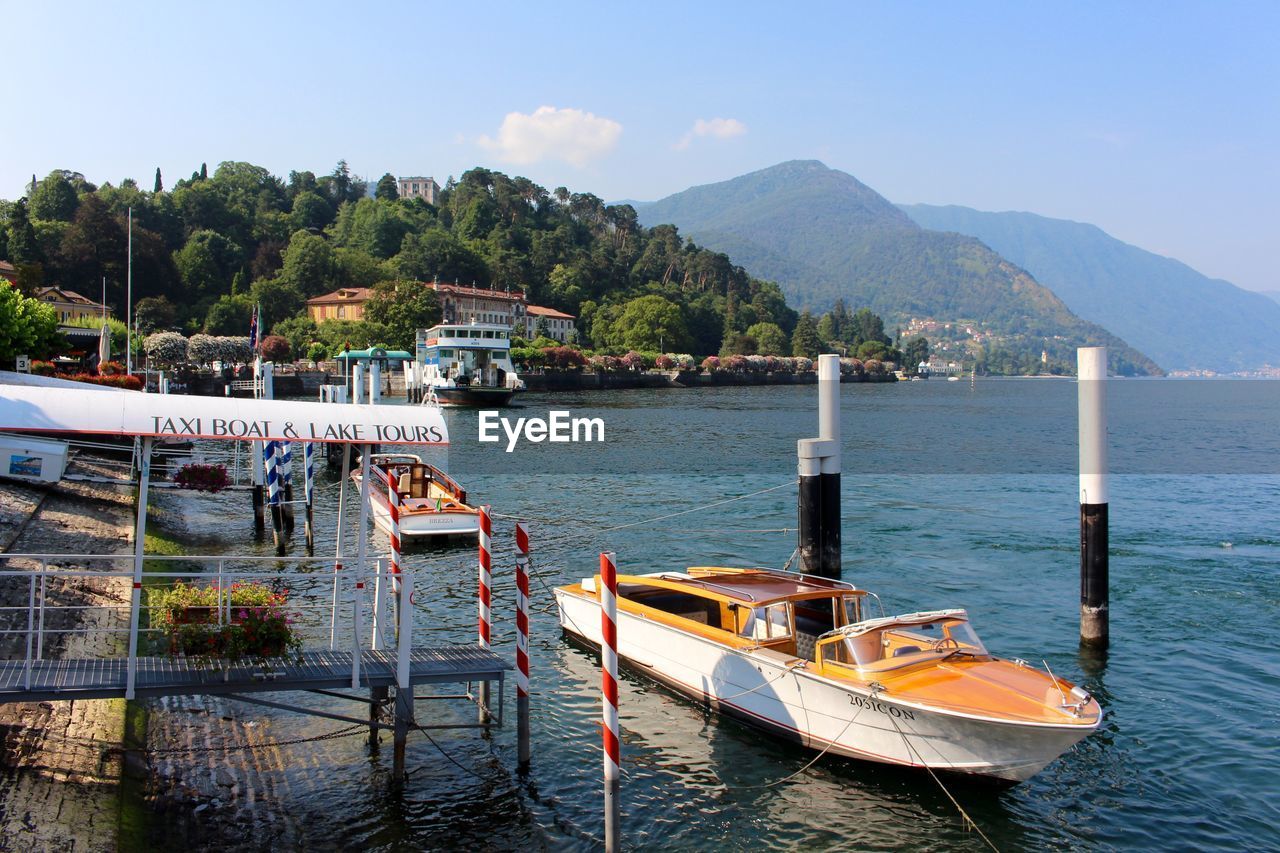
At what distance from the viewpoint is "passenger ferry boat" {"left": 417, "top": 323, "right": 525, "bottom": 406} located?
94375 millimetres

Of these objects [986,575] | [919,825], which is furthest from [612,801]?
[986,575]

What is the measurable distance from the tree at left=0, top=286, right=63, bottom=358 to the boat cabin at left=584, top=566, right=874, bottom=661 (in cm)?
4015

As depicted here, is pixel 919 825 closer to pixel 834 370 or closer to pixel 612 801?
pixel 612 801

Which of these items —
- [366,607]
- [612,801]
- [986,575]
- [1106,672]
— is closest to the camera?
[612,801]

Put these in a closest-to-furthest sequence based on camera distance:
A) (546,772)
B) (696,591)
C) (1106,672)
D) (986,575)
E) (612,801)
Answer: (612,801), (546,772), (696,591), (1106,672), (986,575)

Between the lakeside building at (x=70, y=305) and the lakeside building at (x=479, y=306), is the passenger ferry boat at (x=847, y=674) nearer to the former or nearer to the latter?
the lakeside building at (x=70, y=305)

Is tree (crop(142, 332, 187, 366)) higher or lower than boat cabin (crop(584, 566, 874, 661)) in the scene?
higher

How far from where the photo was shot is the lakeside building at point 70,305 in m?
102

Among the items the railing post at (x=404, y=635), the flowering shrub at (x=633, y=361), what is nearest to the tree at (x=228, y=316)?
the flowering shrub at (x=633, y=361)

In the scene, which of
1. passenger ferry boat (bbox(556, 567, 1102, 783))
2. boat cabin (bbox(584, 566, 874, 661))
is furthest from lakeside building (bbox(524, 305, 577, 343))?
passenger ferry boat (bbox(556, 567, 1102, 783))

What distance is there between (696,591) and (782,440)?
53.2 m

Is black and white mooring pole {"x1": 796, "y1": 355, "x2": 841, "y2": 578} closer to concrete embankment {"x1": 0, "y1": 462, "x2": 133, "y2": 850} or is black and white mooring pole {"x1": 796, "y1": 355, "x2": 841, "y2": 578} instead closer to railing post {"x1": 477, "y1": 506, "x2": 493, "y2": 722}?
railing post {"x1": 477, "y1": 506, "x2": 493, "y2": 722}

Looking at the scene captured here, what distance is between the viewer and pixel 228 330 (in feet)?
445

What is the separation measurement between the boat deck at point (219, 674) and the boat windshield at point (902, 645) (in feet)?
14.2
